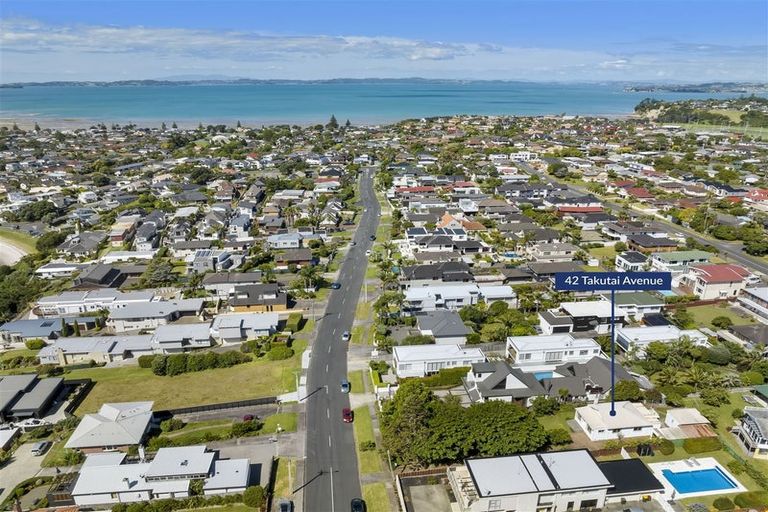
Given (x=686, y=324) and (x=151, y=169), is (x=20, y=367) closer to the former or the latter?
(x=686, y=324)

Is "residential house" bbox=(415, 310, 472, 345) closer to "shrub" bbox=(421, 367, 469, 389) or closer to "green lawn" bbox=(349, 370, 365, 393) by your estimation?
"shrub" bbox=(421, 367, 469, 389)

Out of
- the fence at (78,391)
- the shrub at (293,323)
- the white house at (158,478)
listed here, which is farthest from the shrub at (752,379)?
the fence at (78,391)

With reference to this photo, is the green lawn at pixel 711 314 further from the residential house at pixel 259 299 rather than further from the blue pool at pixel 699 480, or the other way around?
the residential house at pixel 259 299

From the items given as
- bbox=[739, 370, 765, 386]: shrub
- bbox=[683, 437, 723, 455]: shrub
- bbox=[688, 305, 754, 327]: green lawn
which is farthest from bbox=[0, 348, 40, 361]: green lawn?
bbox=[688, 305, 754, 327]: green lawn

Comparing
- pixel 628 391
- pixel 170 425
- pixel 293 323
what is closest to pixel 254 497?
pixel 170 425

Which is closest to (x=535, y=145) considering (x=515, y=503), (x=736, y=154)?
(x=736, y=154)

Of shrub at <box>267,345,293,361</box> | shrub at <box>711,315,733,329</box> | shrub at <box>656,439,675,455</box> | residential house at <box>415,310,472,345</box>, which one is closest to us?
shrub at <box>656,439,675,455</box>
